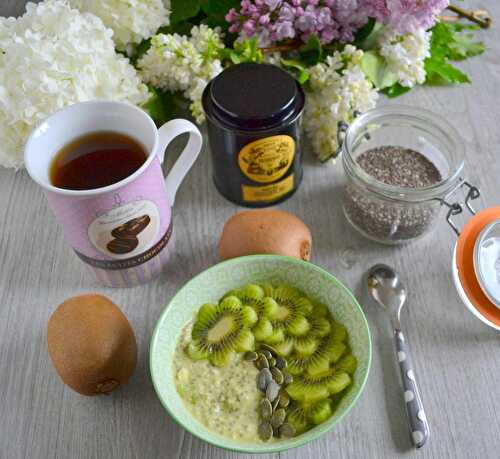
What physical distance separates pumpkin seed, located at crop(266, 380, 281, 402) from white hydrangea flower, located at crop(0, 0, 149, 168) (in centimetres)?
56

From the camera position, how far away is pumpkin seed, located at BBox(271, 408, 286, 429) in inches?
27.7

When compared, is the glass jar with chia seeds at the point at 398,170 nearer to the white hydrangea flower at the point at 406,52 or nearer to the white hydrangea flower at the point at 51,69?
the white hydrangea flower at the point at 406,52

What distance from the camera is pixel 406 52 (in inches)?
40.0

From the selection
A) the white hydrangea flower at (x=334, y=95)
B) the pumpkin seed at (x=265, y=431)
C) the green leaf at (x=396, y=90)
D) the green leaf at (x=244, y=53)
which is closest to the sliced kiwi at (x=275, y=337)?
the pumpkin seed at (x=265, y=431)

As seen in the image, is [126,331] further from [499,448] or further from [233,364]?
[499,448]

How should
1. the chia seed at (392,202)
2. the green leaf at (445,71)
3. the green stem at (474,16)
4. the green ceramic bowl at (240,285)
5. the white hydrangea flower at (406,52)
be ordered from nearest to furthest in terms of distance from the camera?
the green ceramic bowl at (240,285), the chia seed at (392,202), the white hydrangea flower at (406,52), the green leaf at (445,71), the green stem at (474,16)

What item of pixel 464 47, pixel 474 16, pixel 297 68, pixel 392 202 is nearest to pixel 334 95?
pixel 297 68

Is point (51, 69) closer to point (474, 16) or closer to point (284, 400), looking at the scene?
point (284, 400)

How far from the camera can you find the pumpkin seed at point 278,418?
27.7 inches

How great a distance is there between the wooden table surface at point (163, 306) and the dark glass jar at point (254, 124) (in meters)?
0.09

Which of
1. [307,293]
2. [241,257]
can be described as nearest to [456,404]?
[307,293]

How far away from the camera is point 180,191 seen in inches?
40.8

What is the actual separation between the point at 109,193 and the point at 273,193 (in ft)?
1.13

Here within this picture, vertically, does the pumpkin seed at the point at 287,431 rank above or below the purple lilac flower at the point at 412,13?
below
